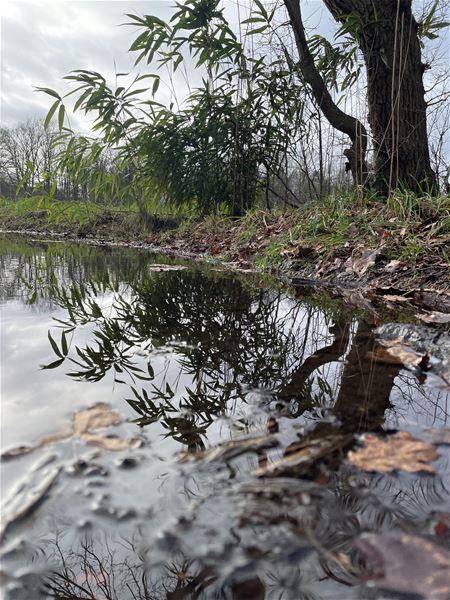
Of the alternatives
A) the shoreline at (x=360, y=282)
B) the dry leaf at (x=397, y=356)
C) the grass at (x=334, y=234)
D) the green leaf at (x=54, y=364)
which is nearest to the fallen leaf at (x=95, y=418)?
the green leaf at (x=54, y=364)

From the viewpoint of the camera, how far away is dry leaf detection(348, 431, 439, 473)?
1.78 ft

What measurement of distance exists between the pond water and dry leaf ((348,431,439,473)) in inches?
0.6

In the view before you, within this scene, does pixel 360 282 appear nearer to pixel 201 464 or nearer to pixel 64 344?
pixel 64 344

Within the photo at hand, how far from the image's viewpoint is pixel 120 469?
541 millimetres

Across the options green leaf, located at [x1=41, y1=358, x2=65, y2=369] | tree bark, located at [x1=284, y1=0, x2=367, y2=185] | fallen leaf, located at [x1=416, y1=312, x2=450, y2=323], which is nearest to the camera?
green leaf, located at [x1=41, y1=358, x2=65, y2=369]

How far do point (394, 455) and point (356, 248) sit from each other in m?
1.93

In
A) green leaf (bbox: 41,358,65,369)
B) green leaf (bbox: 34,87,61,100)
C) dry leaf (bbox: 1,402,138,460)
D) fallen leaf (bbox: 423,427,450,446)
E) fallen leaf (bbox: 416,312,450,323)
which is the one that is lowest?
dry leaf (bbox: 1,402,138,460)

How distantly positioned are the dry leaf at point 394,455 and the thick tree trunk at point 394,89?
270cm

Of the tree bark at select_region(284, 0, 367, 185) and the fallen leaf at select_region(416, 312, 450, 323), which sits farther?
the tree bark at select_region(284, 0, 367, 185)

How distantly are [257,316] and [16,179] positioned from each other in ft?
97.4

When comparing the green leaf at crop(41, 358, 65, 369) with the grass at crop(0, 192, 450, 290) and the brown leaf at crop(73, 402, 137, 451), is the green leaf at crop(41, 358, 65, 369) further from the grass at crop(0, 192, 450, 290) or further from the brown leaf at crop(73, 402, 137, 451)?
the grass at crop(0, 192, 450, 290)

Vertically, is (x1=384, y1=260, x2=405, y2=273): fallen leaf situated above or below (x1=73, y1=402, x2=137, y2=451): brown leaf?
above

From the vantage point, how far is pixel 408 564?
1.29 feet

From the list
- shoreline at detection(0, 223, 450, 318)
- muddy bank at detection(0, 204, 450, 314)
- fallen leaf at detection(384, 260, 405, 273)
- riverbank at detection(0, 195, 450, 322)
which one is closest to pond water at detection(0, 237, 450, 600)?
shoreline at detection(0, 223, 450, 318)
